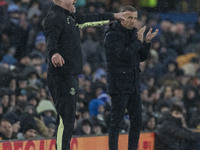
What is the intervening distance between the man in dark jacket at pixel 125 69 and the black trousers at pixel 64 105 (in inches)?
29.5

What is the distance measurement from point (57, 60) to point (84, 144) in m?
2.41

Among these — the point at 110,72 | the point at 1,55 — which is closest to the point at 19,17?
the point at 1,55

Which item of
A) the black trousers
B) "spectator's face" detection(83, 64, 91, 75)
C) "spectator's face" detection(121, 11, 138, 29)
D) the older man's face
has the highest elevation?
the older man's face

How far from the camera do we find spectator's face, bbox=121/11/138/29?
7691 millimetres

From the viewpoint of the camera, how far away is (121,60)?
7.77m

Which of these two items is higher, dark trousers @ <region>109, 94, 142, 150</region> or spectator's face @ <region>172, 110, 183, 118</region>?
dark trousers @ <region>109, 94, 142, 150</region>

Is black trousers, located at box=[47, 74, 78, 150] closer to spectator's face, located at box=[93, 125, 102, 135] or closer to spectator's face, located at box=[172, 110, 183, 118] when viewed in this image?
spectator's face, located at box=[172, 110, 183, 118]

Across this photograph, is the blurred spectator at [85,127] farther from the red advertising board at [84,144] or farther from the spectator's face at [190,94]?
the spectator's face at [190,94]

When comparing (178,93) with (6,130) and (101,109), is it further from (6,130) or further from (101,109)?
(6,130)

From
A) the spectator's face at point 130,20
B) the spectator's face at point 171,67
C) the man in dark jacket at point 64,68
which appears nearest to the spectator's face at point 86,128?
the spectator's face at point 130,20

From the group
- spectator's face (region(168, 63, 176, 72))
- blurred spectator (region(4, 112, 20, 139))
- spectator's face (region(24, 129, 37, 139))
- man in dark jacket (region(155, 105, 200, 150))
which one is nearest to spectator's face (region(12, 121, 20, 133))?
blurred spectator (region(4, 112, 20, 139))

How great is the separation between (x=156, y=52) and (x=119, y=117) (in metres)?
10.6

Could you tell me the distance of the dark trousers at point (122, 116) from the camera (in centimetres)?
772

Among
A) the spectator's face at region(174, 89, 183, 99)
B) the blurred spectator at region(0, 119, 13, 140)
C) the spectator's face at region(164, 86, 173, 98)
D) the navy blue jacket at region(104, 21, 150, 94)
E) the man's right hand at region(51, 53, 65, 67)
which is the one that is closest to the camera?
the man's right hand at region(51, 53, 65, 67)
